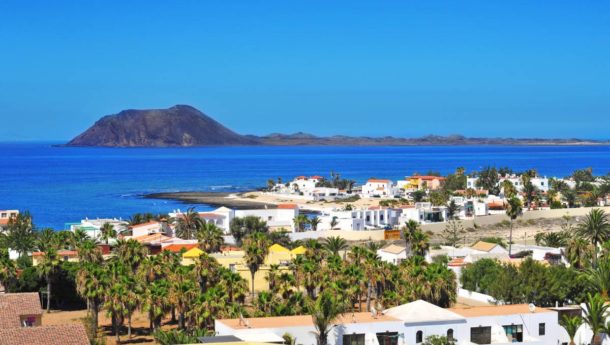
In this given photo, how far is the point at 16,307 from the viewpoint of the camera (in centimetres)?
3841

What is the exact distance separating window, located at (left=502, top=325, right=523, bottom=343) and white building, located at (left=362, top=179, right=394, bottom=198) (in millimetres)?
97204

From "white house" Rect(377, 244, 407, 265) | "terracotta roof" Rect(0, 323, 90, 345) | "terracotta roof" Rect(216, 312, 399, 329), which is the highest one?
"terracotta roof" Rect(0, 323, 90, 345)

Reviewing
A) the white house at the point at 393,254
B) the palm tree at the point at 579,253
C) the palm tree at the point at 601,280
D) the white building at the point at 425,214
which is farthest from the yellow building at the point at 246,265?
the white building at the point at 425,214

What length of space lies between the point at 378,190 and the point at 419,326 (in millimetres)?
101032

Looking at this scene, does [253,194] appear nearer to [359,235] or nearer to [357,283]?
[359,235]

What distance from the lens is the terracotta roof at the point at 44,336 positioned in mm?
30359

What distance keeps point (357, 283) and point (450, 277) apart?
13.2 ft

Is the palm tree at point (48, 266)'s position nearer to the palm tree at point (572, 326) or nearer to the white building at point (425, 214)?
the palm tree at point (572, 326)

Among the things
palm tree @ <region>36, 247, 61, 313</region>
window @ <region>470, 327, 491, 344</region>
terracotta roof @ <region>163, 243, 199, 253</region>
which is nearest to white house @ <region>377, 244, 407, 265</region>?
terracotta roof @ <region>163, 243, 199, 253</region>

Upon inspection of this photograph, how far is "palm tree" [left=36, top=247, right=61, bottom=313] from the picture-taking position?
5119cm

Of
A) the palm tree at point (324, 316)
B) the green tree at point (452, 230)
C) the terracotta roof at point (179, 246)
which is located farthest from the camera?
the green tree at point (452, 230)

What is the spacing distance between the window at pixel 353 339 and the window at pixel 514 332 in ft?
19.6

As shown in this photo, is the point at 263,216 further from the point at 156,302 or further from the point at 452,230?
the point at 156,302

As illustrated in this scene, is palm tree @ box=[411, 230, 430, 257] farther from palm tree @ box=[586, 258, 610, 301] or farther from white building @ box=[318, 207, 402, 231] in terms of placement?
white building @ box=[318, 207, 402, 231]
